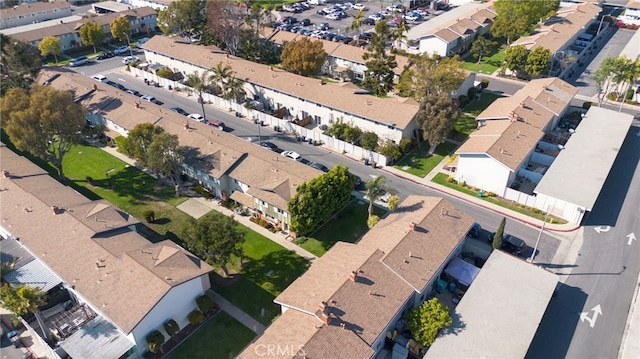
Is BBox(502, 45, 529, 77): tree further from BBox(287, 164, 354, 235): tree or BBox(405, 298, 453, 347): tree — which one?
BBox(405, 298, 453, 347): tree

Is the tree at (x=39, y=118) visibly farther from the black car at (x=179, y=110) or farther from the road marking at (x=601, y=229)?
the road marking at (x=601, y=229)

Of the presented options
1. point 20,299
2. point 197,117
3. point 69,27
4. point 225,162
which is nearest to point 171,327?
point 20,299

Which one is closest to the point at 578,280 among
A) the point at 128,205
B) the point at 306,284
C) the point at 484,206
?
the point at 484,206

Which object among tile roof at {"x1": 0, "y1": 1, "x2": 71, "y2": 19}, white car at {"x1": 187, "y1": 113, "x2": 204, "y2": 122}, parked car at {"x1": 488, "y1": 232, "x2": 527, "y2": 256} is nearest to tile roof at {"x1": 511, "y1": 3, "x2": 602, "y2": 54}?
parked car at {"x1": 488, "y1": 232, "x2": 527, "y2": 256}

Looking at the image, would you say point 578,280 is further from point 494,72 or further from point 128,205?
point 494,72

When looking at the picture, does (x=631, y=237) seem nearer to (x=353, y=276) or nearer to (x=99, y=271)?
(x=353, y=276)
